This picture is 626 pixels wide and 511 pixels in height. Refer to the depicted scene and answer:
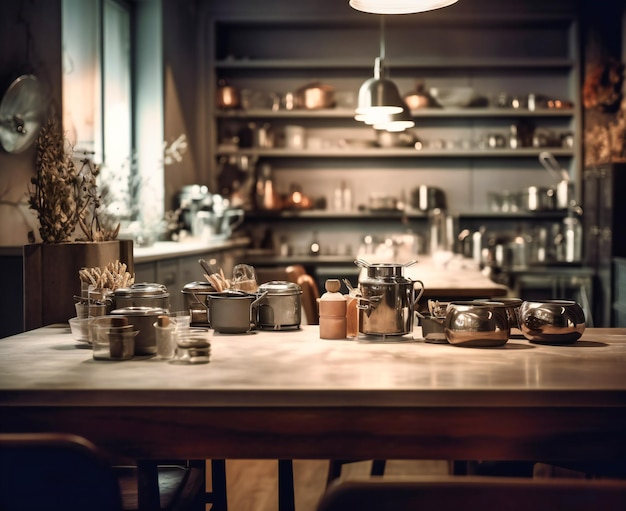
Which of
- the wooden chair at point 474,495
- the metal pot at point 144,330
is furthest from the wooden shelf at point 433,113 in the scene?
the wooden chair at point 474,495

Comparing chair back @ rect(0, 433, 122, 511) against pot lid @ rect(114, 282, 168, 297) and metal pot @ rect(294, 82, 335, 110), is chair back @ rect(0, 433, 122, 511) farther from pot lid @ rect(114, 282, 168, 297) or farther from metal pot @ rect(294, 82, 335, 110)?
metal pot @ rect(294, 82, 335, 110)

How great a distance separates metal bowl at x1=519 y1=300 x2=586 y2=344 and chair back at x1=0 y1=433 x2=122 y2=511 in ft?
4.41

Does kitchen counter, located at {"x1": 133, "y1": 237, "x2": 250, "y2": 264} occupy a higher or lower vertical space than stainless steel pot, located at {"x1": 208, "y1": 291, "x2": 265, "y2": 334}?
higher

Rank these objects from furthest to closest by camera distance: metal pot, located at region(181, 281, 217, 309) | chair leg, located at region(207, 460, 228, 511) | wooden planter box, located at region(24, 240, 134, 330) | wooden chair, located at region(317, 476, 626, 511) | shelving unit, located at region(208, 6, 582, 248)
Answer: shelving unit, located at region(208, 6, 582, 248)
wooden planter box, located at region(24, 240, 134, 330)
metal pot, located at region(181, 281, 217, 309)
chair leg, located at region(207, 460, 228, 511)
wooden chair, located at region(317, 476, 626, 511)

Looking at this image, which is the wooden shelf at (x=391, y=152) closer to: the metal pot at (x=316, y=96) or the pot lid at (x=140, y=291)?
the metal pot at (x=316, y=96)

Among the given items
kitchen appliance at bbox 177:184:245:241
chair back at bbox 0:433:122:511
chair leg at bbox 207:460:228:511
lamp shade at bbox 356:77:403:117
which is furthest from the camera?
kitchen appliance at bbox 177:184:245:241

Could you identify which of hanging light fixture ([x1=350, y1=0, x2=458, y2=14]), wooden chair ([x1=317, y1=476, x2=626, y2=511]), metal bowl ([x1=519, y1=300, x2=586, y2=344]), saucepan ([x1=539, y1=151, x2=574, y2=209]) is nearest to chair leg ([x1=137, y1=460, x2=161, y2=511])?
wooden chair ([x1=317, y1=476, x2=626, y2=511])

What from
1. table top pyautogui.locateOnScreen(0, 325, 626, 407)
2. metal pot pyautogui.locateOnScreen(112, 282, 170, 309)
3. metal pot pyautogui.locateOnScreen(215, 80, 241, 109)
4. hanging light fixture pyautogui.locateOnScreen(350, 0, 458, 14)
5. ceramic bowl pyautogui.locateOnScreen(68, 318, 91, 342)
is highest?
metal pot pyautogui.locateOnScreen(215, 80, 241, 109)

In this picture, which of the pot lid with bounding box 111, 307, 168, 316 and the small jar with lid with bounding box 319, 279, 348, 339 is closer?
the pot lid with bounding box 111, 307, 168, 316

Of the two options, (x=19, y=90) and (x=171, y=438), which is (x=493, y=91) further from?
(x=171, y=438)

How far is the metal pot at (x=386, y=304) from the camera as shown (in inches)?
92.1

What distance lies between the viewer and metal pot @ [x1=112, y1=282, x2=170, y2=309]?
93.1 inches

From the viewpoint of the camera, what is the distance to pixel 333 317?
236 centimetres

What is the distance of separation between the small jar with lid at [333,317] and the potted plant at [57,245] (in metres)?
0.99
